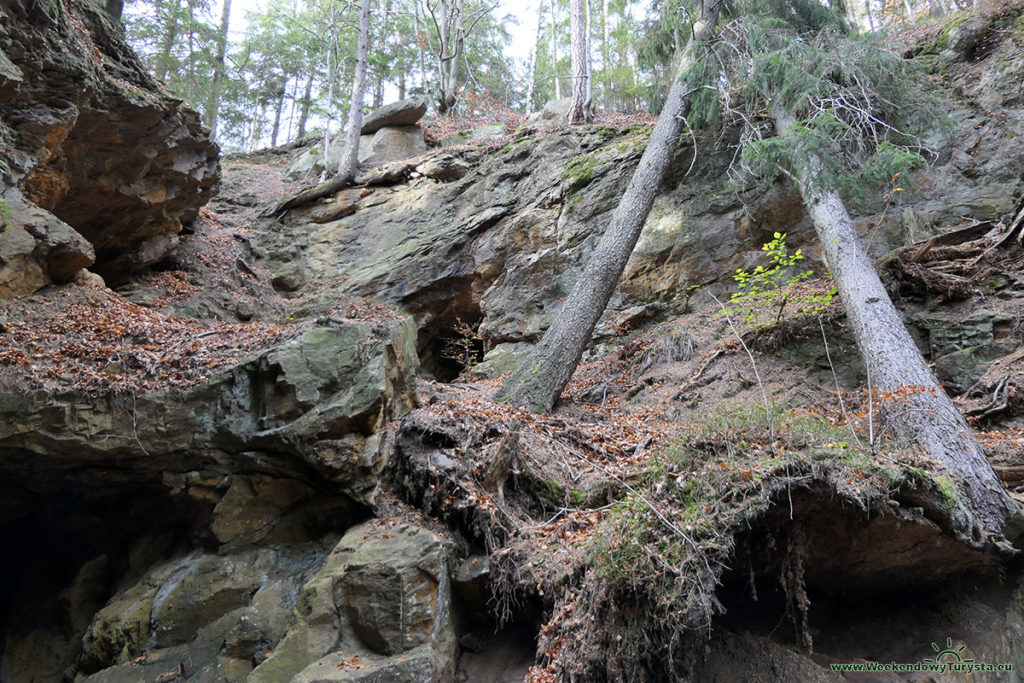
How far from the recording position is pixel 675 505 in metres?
4.27

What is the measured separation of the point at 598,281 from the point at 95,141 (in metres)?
8.50

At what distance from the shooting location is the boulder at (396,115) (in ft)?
56.3

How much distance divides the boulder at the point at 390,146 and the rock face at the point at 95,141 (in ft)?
19.3

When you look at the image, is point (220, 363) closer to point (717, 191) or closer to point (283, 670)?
point (283, 670)

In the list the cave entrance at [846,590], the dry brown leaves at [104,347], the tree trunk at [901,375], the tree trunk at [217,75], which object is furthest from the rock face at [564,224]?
the tree trunk at [217,75]

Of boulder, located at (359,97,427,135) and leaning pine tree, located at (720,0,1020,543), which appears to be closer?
leaning pine tree, located at (720,0,1020,543)

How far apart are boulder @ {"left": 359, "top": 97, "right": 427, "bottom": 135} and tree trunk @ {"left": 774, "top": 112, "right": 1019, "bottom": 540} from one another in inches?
504

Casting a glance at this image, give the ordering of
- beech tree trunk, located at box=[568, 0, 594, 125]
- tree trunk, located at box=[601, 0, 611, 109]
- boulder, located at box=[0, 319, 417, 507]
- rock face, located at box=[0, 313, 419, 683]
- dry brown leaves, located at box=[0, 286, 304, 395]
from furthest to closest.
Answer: tree trunk, located at box=[601, 0, 611, 109] → beech tree trunk, located at box=[568, 0, 594, 125] → dry brown leaves, located at box=[0, 286, 304, 395] → boulder, located at box=[0, 319, 417, 507] → rock face, located at box=[0, 313, 419, 683]

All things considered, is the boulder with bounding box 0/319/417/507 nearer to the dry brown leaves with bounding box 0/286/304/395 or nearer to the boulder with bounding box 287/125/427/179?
the dry brown leaves with bounding box 0/286/304/395

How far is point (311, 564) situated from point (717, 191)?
33.5ft

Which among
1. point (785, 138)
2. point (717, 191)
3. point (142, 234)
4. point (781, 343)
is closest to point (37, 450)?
point (142, 234)

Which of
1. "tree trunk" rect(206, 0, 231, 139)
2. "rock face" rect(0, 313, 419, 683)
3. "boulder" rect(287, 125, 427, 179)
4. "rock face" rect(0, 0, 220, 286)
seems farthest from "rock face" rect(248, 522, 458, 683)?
"tree trunk" rect(206, 0, 231, 139)

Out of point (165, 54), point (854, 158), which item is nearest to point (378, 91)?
point (165, 54)

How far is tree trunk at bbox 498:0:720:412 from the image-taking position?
7879 mm
